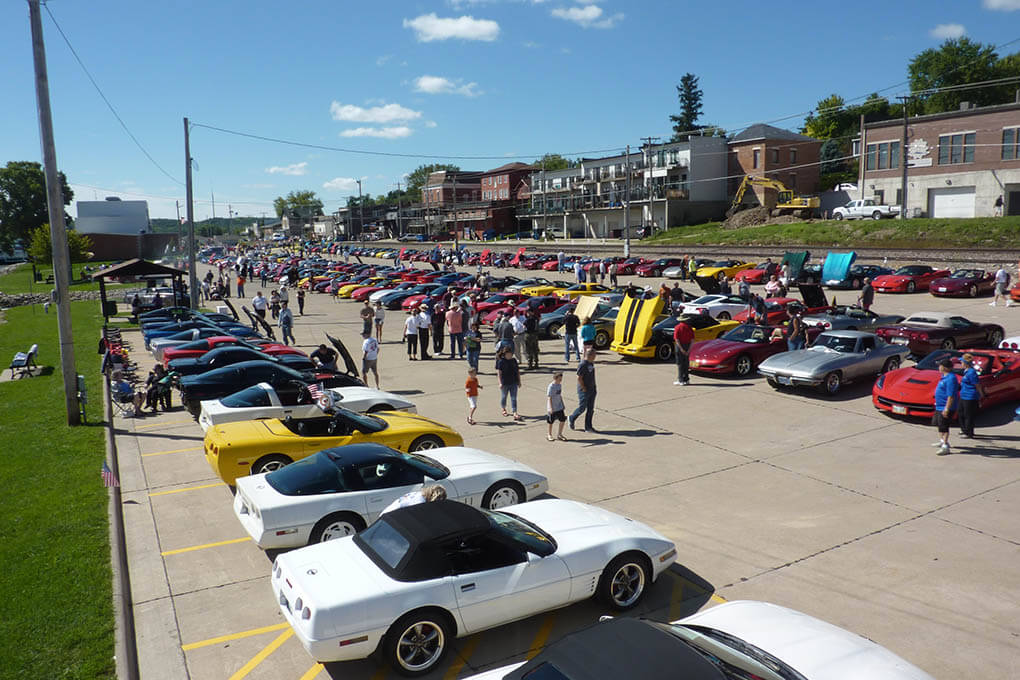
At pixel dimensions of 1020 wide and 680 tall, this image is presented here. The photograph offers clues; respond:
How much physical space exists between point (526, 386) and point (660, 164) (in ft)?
224

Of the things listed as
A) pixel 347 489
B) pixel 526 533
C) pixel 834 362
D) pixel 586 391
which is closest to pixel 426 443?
pixel 347 489

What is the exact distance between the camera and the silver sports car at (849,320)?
19438 millimetres

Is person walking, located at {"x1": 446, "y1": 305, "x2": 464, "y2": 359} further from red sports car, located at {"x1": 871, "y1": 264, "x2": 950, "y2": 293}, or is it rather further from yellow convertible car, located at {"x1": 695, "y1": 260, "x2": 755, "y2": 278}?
yellow convertible car, located at {"x1": 695, "y1": 260, "x2": 755, "y2": 278}

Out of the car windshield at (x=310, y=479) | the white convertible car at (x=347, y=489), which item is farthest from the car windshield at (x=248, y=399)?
the car windshield at (x=310, y=479)

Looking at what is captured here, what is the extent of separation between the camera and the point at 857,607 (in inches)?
252

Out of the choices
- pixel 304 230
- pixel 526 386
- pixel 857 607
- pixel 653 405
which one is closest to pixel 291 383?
pixel 526 386

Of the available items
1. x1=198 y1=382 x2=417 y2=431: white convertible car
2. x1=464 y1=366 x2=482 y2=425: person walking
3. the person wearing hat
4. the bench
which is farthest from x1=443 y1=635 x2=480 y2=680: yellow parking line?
the bench

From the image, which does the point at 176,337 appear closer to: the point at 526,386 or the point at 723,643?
the point at 526,386

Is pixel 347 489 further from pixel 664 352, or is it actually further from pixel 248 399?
pixel 664 352

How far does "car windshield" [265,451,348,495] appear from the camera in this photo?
757 cm

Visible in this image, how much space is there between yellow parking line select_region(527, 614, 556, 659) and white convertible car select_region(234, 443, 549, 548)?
2.10 m

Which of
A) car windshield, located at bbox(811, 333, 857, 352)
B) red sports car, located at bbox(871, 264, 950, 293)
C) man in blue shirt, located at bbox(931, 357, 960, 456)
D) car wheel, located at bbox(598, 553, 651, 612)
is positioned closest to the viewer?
car wheel, located at bbox(598, 553, 651, 612)

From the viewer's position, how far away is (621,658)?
3.81 metres

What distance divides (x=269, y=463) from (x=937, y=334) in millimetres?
16657
